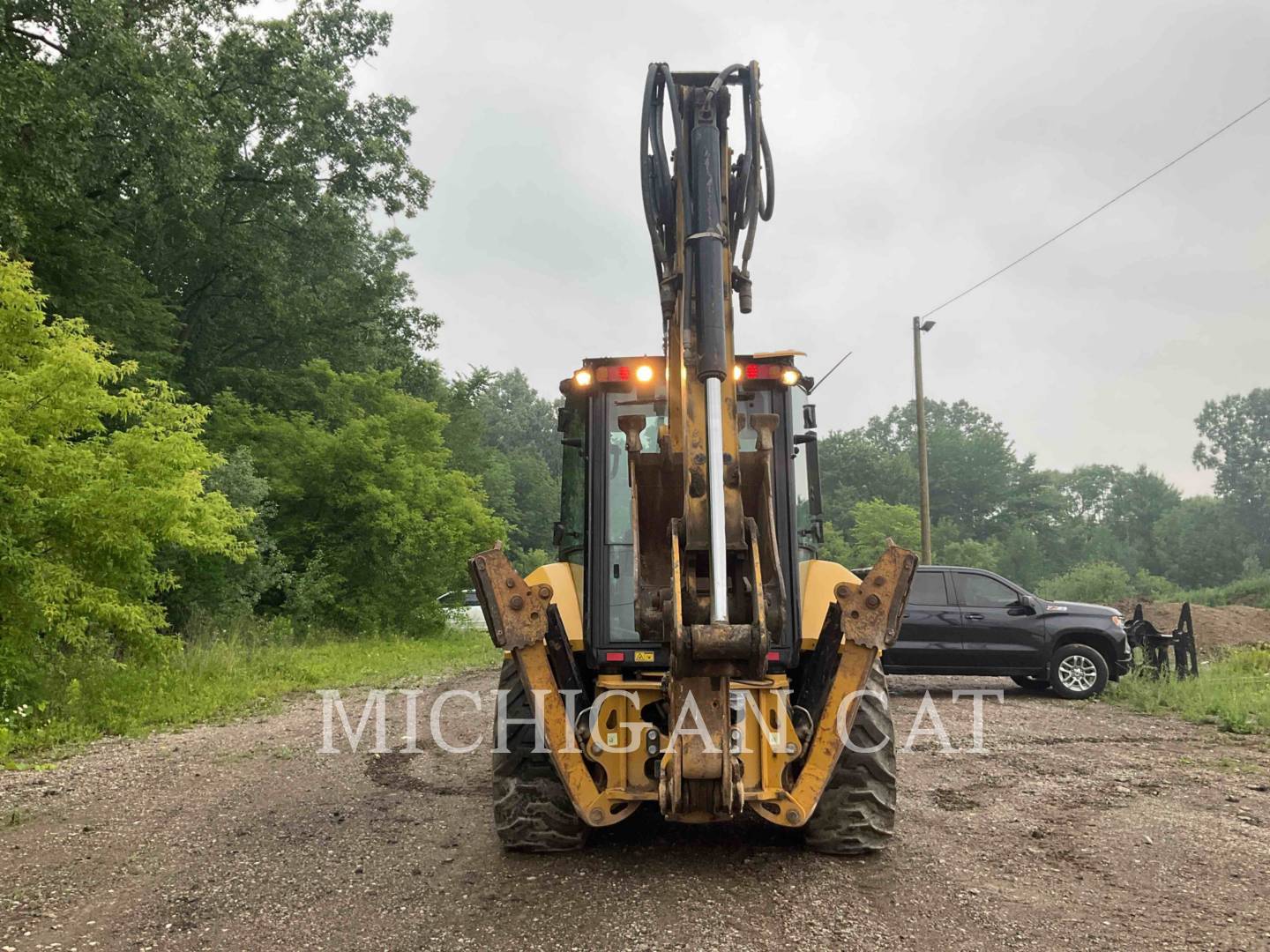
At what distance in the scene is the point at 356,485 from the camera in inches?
846

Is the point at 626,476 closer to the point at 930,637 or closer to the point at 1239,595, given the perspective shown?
the point at 930,637

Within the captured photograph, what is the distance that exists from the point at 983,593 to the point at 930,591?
0.70 metres

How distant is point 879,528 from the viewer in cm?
4931

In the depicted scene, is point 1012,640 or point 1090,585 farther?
point 1090,585

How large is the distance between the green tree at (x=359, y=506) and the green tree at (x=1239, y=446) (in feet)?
234

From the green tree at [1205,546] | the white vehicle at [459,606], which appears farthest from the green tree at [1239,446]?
the white vehicle at [459,606]

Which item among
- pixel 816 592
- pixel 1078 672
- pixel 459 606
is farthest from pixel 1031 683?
pixel 459 606

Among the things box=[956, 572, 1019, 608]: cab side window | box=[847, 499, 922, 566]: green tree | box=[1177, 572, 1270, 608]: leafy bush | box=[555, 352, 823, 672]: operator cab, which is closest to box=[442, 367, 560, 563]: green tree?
box=[555, 352, 823, 672]: operator cab

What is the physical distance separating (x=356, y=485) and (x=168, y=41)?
9507 millimetres

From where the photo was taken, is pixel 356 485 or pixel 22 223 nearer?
pixel 22 223

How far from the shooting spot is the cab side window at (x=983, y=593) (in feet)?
41.1

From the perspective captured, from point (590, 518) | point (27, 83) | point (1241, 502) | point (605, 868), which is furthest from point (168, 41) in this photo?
point (1241, 502)

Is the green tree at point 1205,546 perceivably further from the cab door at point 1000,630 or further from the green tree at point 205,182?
the cab door at point 1000,630

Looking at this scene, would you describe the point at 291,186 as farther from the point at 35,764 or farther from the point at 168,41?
the point at 35,764
